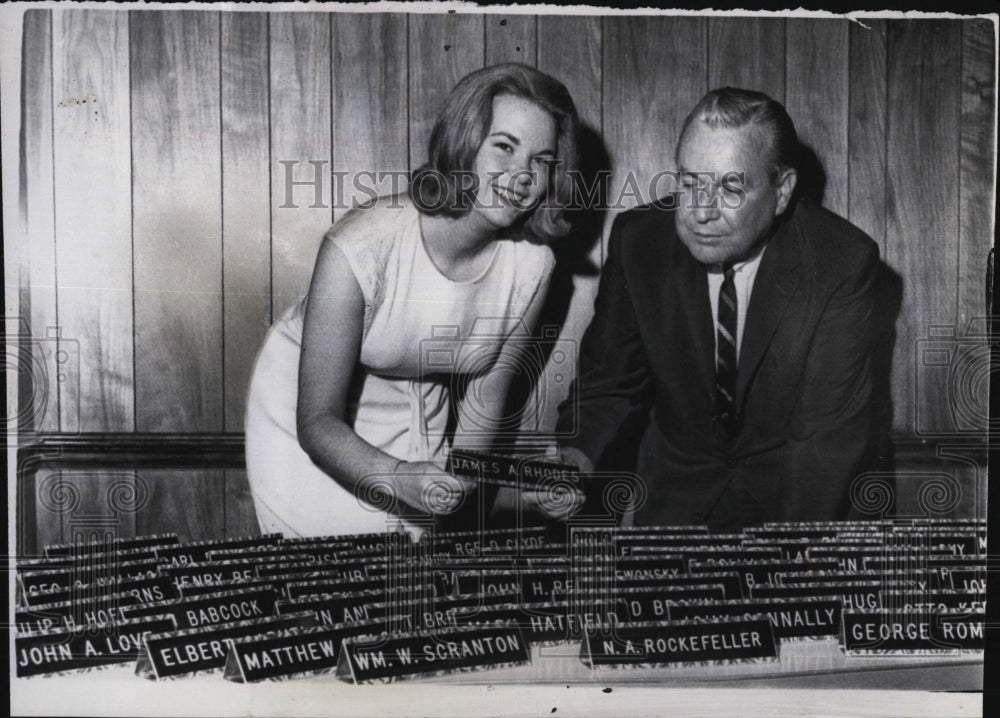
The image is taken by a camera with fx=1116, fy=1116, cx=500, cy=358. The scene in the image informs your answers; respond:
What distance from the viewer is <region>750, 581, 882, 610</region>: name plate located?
208 cm

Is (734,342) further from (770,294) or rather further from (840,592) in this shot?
(840,592)

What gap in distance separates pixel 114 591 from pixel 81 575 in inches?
2.9

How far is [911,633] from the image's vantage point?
6.86 feet

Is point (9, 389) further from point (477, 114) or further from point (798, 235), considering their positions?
point (798, 235)

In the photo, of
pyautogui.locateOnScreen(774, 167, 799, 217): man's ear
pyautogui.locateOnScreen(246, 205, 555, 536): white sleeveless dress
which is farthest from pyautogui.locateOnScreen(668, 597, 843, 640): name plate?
pyautogui.locateOnScreen(774, 167, 799, 217): man's ear

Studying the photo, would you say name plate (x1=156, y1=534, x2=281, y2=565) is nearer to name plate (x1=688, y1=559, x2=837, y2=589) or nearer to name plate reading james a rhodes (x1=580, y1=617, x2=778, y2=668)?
name plate reading james a rhodes (x1=580, y1=617, x2=778, y2=668)

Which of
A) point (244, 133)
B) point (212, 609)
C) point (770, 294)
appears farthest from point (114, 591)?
point (770, 294)

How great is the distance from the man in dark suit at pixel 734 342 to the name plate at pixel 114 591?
786 mm

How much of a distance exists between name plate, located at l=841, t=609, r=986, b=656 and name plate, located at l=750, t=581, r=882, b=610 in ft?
0.06

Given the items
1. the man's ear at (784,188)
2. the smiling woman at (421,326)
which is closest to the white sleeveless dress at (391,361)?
the smiling woman at (421,326)

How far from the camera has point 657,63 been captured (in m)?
2.07

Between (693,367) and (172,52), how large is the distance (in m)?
1.12

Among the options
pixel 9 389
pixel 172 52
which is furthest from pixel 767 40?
pixel 9 389

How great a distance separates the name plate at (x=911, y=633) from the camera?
2.07 metres
